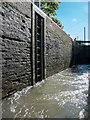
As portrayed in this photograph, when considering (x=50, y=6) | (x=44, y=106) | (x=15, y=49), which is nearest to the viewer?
(x=44, y=106)

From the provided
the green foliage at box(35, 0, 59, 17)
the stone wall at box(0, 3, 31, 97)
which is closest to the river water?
the stone wall at box(0, 3, 31, 97)

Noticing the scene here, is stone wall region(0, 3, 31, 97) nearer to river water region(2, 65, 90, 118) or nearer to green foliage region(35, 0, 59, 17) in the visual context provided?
river water region(2, 65, 90, 118)

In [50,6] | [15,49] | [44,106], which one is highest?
[50,6]

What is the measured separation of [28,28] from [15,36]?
0.85 meters

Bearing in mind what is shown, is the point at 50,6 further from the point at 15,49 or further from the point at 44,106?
the point at 44,106

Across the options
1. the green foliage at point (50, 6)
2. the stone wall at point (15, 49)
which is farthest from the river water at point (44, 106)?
the green foliage at point (50, 6)

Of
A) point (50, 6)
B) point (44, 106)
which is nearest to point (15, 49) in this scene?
point (44, 106)

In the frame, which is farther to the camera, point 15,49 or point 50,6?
point 50,6

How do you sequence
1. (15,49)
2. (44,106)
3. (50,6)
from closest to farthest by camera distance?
(44,106) → (15,49) → (50,6)

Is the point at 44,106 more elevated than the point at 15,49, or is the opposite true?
the point at 15,49

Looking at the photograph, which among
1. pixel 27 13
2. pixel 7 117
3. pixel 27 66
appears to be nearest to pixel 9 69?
pixel 27 66

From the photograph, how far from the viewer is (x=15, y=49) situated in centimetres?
324

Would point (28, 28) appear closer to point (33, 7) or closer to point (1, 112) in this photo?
point (33, 7)

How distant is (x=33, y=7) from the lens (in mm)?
4223
